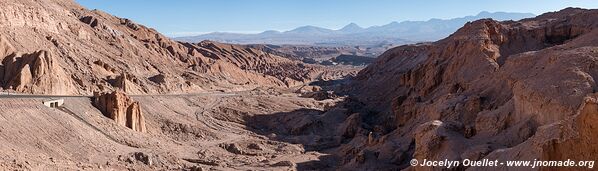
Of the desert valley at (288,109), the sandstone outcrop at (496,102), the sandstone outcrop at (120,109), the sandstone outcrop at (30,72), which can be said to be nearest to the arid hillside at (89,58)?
the sandstone outcrop at (30,72)

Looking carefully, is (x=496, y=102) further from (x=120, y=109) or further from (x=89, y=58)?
(x=89, y=58)

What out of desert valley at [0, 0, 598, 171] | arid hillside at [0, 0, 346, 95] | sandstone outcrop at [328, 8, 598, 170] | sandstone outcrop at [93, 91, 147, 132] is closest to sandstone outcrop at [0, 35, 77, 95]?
arid hillside at [0, 0, 346, 95]

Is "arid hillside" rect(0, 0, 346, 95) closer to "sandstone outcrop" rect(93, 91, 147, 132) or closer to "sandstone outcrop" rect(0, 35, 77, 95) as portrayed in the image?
"sandstone outcrop" rect(0, 35, 77, 95)

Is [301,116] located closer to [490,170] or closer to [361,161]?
[361,161]

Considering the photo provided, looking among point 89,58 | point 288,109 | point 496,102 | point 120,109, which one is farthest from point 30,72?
point 496,102

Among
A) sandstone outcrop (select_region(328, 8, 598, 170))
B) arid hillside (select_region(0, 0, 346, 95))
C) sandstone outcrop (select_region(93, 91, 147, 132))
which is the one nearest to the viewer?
sandstone outcrop (select_region(328, 8, 598, 170))

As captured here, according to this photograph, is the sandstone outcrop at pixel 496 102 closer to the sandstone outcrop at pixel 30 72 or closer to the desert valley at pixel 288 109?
the desert valley at pixel 288 109
